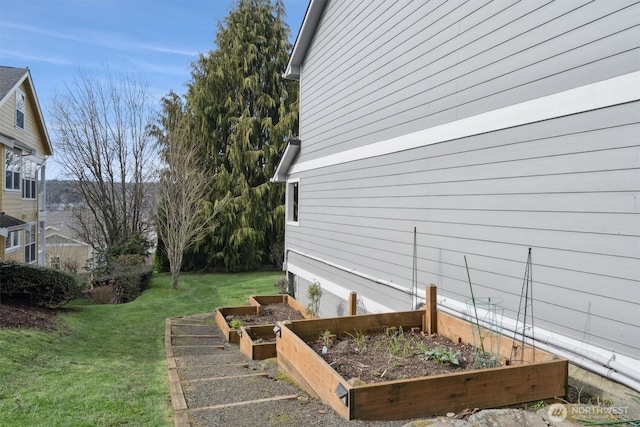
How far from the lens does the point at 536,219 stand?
4.10 m

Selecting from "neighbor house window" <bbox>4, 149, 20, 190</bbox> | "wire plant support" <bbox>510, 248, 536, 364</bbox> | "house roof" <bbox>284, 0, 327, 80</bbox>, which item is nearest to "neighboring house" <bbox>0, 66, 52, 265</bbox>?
"neighbor house window" <bbox>4, 149, 20, 190</bbox>

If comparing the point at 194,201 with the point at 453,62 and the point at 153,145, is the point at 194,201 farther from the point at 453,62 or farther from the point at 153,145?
the point at 453,62

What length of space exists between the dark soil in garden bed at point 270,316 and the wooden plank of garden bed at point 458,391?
586 cm

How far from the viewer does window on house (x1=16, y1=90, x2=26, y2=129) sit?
17.7m

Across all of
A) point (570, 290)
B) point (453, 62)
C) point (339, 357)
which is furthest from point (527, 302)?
point (453, 62)

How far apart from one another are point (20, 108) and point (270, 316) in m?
16.3

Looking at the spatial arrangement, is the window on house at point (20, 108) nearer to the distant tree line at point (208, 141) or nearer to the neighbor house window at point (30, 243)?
the distant tree line at point (208, 141)

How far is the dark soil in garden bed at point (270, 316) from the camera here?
908 cm

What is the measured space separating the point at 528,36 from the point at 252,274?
17027 millimetres

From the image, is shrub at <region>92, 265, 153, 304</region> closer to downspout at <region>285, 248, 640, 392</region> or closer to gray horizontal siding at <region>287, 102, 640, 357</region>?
gray horizontal siding at <region>287, 102, 640, 357</region>

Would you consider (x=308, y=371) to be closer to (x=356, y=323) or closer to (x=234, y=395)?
Answer: (x=234, y=395)

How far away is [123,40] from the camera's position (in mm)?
19844

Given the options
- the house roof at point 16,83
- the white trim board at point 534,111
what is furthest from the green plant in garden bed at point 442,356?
the house roof at point 16,83

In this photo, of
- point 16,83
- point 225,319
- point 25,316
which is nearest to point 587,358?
point 225,319
